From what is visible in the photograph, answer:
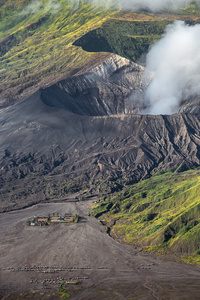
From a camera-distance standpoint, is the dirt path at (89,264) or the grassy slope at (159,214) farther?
the grassy slope at (159,214)

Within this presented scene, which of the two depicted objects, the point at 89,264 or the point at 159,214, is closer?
the point at 89,264

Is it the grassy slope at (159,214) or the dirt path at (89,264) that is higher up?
the dirt path at (89,264)

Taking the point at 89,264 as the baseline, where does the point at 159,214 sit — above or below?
below

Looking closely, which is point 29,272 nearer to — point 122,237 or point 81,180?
point 122,237

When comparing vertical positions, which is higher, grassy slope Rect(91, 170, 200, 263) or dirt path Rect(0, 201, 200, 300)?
dirt path Rect(0, 201, 200, 300)

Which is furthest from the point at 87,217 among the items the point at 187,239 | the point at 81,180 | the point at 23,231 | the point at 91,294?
the point at 91,294
